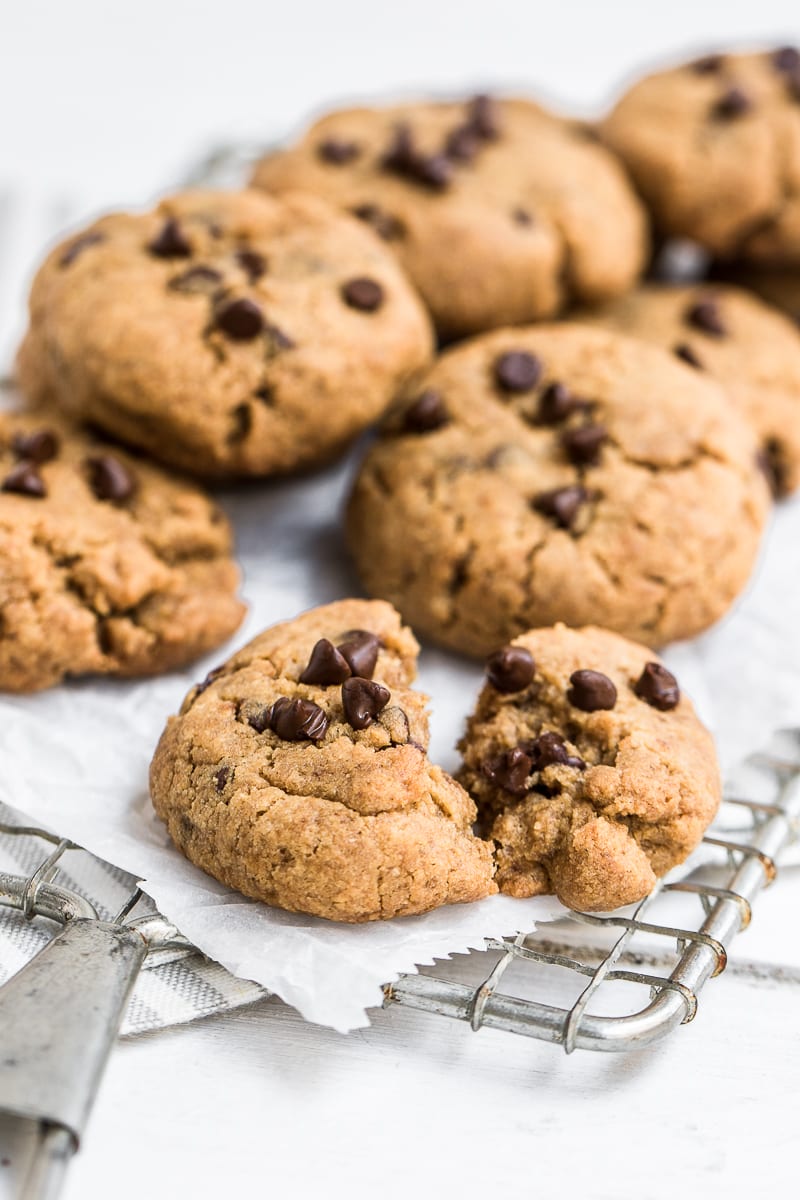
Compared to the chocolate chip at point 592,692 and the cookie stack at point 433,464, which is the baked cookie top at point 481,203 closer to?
the cookie stack at point 433,464

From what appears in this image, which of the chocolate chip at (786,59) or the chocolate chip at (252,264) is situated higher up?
the chocolate chip at (786,59)

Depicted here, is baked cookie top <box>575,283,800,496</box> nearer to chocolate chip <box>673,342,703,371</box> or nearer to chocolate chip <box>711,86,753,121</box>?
chocolate chip <box>673,342,703,371</box>

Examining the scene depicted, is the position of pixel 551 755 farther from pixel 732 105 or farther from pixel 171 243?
pixel 732 105

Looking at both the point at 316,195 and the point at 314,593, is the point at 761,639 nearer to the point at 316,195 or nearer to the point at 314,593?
the point at 314,593

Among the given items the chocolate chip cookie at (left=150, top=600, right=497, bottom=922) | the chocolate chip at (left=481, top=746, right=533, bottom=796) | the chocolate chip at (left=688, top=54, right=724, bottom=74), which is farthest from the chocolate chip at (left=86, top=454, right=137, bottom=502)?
the chocolate chip at (left=688, top=54, right=724, bottom=74)

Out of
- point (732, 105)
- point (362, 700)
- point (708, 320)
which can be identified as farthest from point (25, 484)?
point (732, 105)

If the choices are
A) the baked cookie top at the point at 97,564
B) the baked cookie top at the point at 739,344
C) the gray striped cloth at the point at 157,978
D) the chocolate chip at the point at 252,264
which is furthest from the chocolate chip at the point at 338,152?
the gray striped cloth at the point at 157,978
